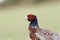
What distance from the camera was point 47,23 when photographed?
11.7m

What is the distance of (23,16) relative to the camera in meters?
14.5

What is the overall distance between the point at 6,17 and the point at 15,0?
537cm

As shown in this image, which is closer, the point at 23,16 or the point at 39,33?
the point at 39,33

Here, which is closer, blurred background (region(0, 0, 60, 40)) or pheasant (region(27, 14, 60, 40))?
pheasant (region(27, 14, 60, 40))

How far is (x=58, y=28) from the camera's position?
10.3 meters

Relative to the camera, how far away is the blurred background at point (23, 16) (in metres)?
10.4

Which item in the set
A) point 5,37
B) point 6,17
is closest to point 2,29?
point 5,37

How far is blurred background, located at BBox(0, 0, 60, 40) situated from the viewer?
1039cm

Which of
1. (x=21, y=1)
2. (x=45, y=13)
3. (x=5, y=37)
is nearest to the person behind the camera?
(x=5, y=37)

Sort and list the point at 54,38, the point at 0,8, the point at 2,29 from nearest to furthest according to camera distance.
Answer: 1. the point at 54,38
2. the point at 2,29
3. the point at 0,8

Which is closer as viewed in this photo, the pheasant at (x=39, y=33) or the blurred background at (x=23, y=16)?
the pheasant at (x=39, y=33)

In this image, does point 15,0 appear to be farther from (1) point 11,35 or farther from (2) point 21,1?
(1) point 11,35

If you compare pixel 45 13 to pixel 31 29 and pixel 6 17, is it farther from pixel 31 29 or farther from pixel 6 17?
pixel 31 29

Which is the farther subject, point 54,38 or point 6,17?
point 6,17
